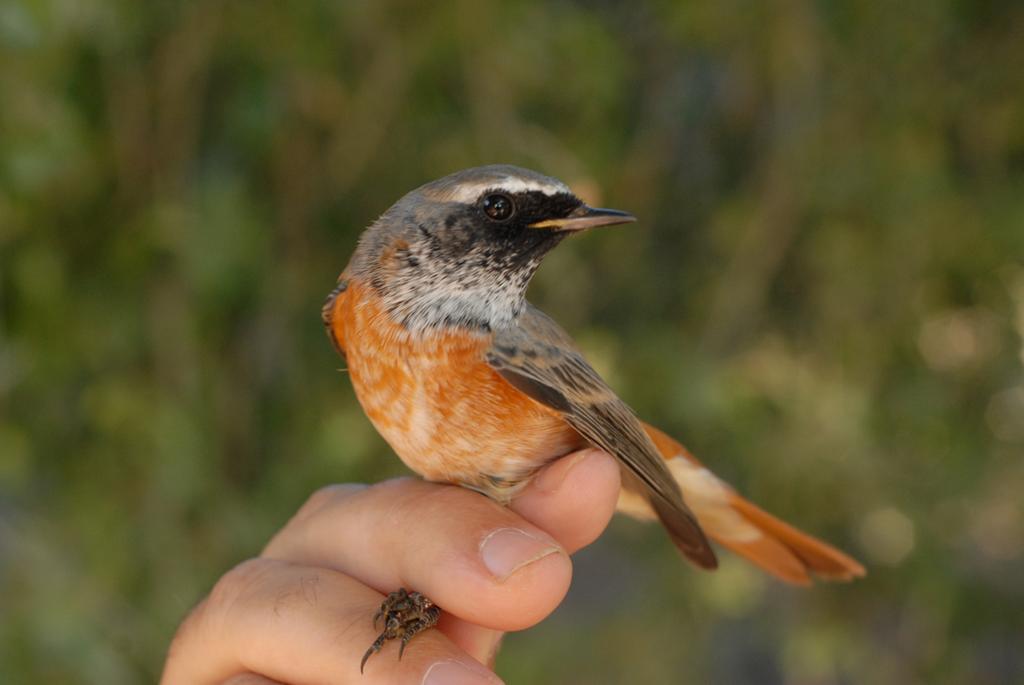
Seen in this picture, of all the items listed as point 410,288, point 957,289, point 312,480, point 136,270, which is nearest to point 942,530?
point 957,289

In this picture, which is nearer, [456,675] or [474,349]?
[456,675]

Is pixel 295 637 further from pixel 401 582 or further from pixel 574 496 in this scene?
pixel 574 496

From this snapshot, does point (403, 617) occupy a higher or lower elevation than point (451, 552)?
lower

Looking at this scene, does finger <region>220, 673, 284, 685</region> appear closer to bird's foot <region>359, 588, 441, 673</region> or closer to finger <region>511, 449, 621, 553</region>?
bird's foot <region>359, 588, 441, 673</region>

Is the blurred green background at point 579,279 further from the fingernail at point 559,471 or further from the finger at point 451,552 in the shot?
the fingernail at point 559,471

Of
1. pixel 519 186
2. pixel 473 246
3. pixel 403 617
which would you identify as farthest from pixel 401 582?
pixel 519 186
